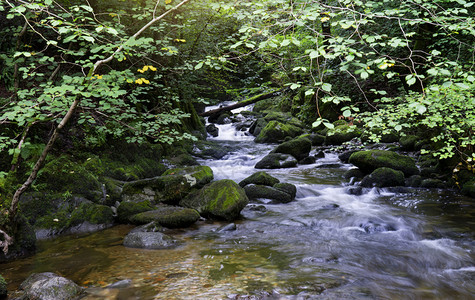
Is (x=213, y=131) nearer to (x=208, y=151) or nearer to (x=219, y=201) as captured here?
(x=208, y=151)

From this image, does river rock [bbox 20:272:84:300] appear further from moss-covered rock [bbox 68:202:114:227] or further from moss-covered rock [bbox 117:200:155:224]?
moss-covered rock [bbox 117:200:155:224]

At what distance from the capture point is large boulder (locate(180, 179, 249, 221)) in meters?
6.50

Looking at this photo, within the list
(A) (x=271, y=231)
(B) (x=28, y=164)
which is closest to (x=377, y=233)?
(A) (x=271, y=231)

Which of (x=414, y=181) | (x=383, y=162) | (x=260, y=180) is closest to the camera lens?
(x=414, y=181)

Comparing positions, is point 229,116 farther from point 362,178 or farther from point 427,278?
point 427,278

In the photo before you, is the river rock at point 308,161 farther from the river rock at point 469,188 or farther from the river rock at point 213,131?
the river rock at point 213,131

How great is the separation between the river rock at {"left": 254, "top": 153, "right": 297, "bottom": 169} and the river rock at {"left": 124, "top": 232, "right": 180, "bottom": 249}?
743 centimetres

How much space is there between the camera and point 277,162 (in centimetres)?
1214

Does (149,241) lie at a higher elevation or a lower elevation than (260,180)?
higher

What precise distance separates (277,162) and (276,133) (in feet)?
16.7

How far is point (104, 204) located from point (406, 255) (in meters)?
6.31

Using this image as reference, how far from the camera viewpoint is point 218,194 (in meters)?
6.72

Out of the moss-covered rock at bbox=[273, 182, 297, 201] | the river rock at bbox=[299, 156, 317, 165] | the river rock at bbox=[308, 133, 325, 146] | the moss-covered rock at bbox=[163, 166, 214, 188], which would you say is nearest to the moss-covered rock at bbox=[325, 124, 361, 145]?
the river rock at bbox=[308, 133, 325, 146]

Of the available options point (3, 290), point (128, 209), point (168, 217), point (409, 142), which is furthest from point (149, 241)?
point (409, 142)
